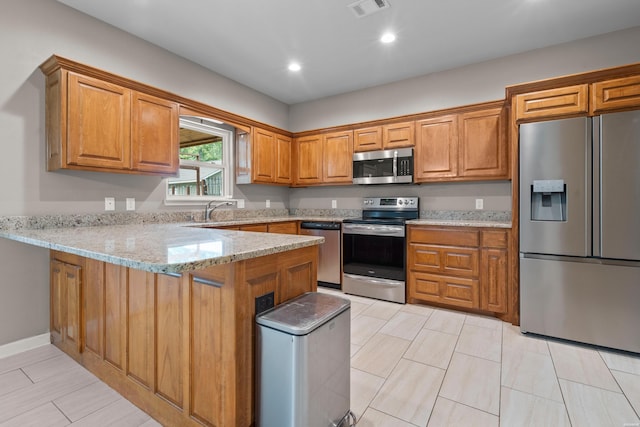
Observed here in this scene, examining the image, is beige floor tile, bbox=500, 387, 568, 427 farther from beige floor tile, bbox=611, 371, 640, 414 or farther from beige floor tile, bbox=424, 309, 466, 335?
beige floor tile, bbox=424, 309, 466, 335

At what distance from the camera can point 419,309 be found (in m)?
→ 3.26

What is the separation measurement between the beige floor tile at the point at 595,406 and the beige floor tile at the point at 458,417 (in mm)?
427

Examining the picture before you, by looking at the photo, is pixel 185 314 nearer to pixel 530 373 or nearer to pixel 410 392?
pixel 410 392

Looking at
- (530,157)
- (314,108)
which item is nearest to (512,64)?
(530,157)

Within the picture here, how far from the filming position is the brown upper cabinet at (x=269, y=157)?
405cm

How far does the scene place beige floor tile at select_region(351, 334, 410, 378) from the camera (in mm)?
2068

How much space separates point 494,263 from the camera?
9.64 ft

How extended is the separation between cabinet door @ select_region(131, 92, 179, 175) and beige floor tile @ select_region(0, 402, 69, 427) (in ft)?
6.01

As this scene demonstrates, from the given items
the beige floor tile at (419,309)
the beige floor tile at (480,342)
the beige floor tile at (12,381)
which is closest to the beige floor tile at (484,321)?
the beige floor tile at (480,342)

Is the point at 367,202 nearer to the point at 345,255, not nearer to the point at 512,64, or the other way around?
the point at 345,255

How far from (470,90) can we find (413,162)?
108 cm

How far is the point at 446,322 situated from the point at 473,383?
1.05m

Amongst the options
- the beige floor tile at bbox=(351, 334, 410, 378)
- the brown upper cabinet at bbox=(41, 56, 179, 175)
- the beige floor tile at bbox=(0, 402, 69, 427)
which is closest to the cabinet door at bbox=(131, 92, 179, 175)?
the brown upper cabinet at bbox=(41, 56, 179, 175)

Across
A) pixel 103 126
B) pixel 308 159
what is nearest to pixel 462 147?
pixel 308 159
